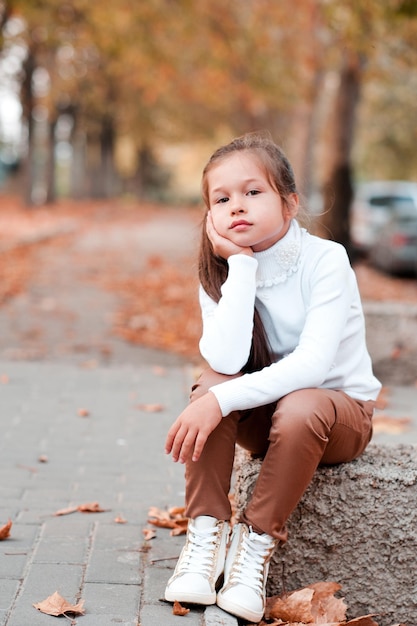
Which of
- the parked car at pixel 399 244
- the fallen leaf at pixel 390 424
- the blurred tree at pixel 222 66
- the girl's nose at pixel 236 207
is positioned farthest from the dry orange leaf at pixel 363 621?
the parked car at pixel 399 244

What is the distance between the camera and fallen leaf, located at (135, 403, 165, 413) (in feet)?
19.2

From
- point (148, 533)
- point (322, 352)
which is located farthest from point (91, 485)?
→ point (322, 352)

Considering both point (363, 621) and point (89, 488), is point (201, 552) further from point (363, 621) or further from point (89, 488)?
point (89, 488)

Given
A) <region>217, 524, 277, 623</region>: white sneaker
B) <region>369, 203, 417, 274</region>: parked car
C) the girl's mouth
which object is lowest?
<region>369, 203, 417, 274</region>: parked car

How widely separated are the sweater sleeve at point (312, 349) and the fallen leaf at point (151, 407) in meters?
2.82

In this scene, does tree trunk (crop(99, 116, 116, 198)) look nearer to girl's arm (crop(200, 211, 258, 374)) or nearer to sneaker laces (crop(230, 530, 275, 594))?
girl's arm (crop(200, 211, 258, 374))

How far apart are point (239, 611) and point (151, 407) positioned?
312 cm

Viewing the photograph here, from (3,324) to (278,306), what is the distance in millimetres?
6301

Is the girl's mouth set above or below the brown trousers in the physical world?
above

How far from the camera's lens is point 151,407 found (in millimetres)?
5914

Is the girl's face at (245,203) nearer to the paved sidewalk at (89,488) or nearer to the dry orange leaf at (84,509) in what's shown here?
the paved sidewalk at (89,488)

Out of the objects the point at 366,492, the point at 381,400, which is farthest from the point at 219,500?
the point at 381,400

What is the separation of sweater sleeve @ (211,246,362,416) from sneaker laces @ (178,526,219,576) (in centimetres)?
42

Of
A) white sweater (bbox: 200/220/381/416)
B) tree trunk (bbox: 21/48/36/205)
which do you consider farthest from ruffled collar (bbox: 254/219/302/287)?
tree trunk (bbox: 21/48/36/205)
